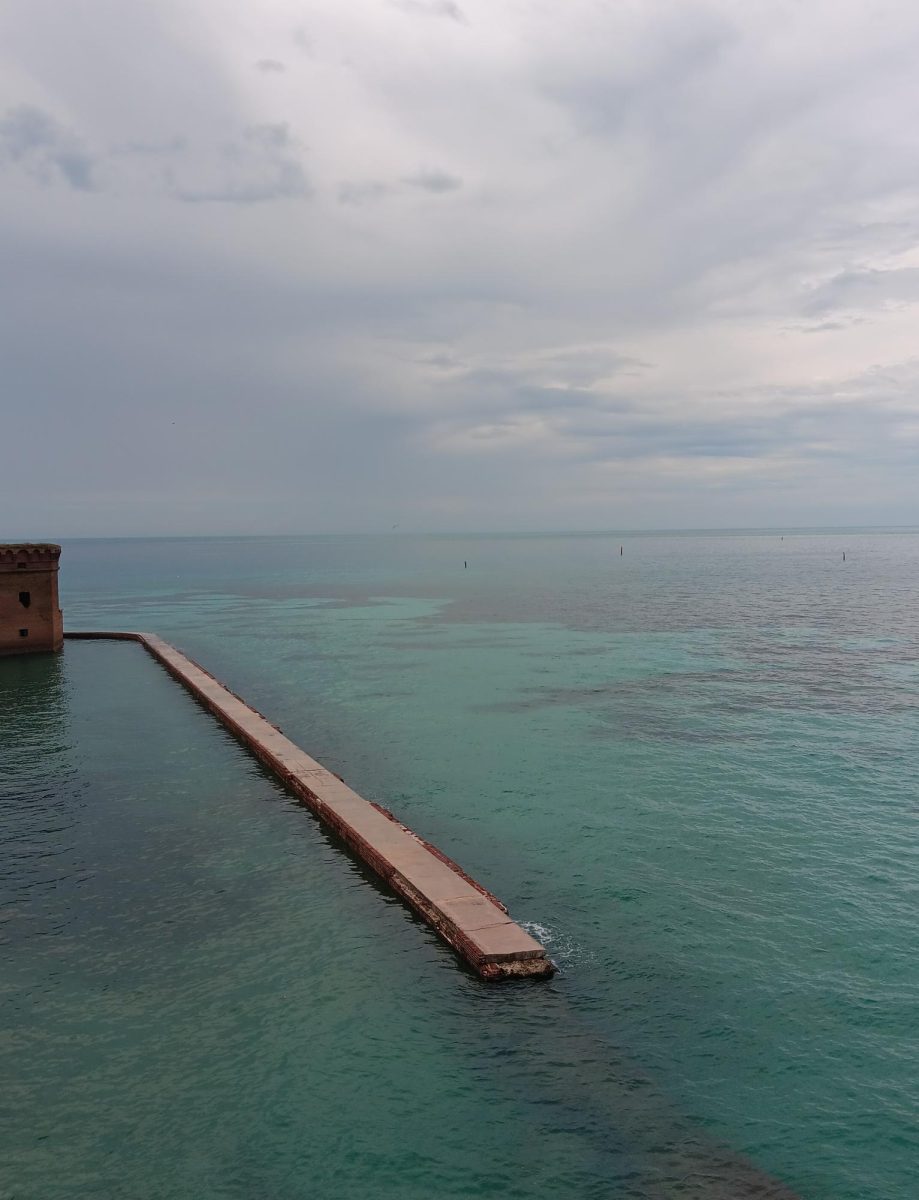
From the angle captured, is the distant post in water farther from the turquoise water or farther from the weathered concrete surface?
the weathered concrete surface

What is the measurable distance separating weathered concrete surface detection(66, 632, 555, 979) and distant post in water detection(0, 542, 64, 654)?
80.5 ft

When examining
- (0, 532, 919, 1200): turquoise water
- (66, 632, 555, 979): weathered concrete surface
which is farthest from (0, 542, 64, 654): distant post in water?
(66, 632, 555, 979): weathered concrete surface

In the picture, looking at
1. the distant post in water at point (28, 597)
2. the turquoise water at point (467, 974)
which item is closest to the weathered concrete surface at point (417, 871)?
the turquoise water at point (467, 974)

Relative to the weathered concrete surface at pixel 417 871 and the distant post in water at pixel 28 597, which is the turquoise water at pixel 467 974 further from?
the distant post in water at pixel 28 597

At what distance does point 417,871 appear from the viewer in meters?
16.2

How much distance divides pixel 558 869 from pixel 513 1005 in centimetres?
557

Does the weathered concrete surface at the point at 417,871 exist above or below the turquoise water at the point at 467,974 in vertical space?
above

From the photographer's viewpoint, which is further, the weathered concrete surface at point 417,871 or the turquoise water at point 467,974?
the weathered concrete surface at point 417,871

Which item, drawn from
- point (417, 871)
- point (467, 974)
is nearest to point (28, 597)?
point (417, 871)

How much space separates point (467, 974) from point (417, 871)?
10.8 feet

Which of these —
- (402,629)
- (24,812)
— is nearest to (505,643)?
(402,629)

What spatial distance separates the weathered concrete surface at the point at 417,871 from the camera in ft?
43.0

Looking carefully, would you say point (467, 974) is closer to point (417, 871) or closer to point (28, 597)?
point (417, 871)

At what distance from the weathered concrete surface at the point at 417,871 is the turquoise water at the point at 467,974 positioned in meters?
0.38
